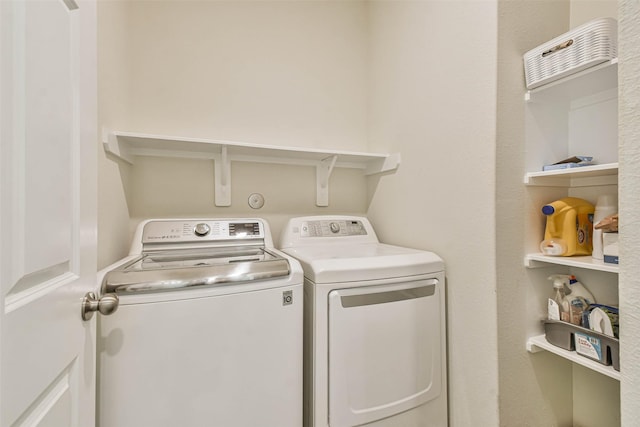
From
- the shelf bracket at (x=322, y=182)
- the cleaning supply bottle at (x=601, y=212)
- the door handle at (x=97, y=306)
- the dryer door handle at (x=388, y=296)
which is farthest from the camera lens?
the shelf bracket at (x=322, y=182)

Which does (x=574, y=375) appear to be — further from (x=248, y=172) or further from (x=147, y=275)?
(x=248, y=172)

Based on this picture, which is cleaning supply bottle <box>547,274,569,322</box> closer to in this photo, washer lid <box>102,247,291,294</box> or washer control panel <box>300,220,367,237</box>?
washer control panel <box>300,220,367,237</box>

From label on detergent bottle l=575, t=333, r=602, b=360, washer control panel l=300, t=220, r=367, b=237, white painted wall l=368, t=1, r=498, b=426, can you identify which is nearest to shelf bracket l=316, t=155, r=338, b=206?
washer control panel l=300, t=220, r=367, b=237

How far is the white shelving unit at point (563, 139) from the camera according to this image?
993mm

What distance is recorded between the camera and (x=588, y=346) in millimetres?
943

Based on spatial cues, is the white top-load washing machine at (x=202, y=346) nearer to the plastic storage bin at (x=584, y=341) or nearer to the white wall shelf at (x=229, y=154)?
the white wall shelf at (x=229, y=154)

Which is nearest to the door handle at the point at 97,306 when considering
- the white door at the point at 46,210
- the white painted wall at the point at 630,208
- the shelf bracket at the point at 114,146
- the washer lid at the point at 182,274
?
the white door at the point at 46,210

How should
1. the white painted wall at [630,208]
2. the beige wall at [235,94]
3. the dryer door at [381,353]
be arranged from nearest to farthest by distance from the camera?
the white painted wall at [630,208] < the dryer door at [381,353] < the beige wall at [235,94]

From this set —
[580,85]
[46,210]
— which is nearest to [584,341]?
[580,85]

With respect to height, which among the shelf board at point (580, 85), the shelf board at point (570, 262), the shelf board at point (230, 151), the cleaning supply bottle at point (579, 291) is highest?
the shelf board at point (580, 85)

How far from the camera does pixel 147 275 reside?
908 millimetres

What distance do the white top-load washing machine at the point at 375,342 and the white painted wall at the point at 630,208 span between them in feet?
2.47

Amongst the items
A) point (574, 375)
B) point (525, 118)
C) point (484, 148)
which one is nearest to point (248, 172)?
point (484, 148)

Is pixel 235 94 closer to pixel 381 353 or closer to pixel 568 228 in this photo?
pixel 381 353
